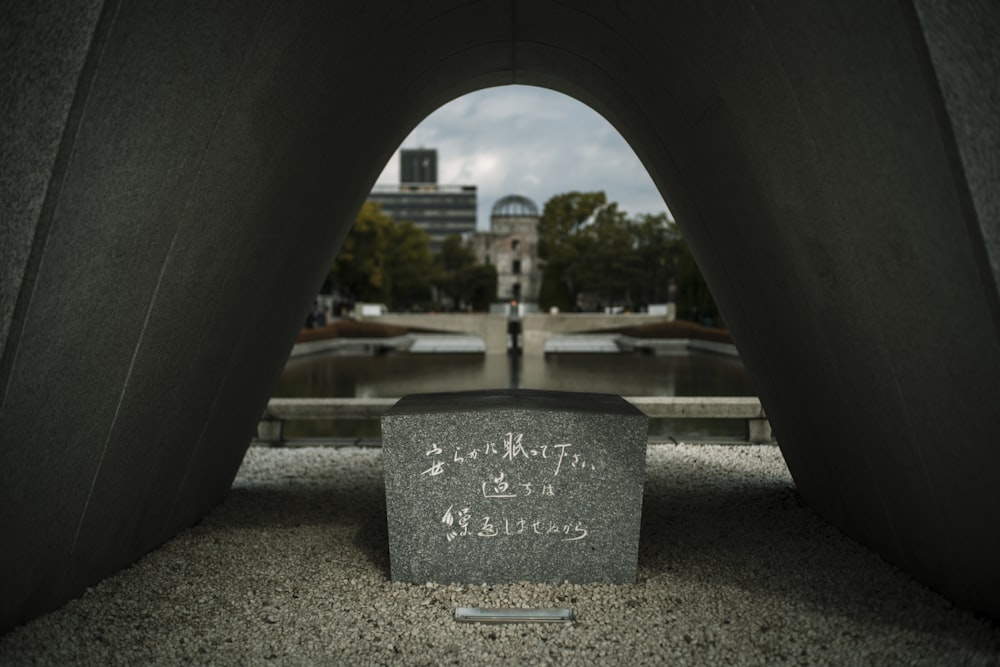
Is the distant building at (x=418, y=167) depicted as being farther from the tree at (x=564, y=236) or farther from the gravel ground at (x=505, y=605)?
the gravel ground at (x=505, y=605)

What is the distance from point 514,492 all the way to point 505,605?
62cm

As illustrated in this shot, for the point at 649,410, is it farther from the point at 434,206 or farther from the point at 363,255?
the point at 434,206

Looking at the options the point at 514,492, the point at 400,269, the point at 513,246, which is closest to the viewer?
the point at 514,492

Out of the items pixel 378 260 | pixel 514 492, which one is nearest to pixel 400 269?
pixel 378 260

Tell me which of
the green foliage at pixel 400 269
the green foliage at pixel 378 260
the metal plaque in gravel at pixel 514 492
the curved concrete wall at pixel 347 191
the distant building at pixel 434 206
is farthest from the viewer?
the distant building at pixel 434 206

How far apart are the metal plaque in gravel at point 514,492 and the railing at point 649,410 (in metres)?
4.77

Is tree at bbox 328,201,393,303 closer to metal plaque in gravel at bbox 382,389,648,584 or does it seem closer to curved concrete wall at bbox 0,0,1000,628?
curved concrete wall at bbox 0,0,1000,628

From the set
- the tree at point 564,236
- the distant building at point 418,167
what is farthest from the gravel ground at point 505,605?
the distant building at point 418,167

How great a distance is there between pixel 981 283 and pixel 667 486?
455 cm

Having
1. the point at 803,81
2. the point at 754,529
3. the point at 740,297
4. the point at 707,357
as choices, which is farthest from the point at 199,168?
the point at 707,357

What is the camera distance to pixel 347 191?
5.34 meters

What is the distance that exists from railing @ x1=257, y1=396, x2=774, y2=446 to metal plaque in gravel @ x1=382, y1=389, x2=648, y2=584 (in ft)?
15.7

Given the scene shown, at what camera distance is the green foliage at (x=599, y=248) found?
46.0 meters

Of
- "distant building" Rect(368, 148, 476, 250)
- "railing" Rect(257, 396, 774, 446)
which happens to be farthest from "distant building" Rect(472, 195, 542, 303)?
"railing" Rect(257, 396, 774, 446)
